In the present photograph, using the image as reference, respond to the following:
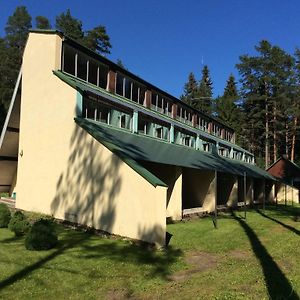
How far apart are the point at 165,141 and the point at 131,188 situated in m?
11.7

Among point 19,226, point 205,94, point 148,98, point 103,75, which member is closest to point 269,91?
point 205,94

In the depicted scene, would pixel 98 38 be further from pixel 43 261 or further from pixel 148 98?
pixel 43 261

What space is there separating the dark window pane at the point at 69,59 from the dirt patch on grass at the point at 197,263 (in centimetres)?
1286

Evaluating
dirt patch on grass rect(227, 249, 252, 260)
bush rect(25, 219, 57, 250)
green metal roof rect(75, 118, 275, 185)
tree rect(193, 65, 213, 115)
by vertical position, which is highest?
tree rect(193, 65, 213, 115)

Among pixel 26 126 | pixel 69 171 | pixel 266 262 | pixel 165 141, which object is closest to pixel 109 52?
pixel 165 141

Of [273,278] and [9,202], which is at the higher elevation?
[9,202]

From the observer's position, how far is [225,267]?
10414 mm

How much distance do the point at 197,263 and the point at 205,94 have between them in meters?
79.3

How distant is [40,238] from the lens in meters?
11.8

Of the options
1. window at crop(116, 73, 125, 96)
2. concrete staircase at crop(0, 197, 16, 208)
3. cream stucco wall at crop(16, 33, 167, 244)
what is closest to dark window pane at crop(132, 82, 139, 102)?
window at crop(116, 73, 125, 96)

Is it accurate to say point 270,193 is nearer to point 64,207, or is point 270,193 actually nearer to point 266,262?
point 64,207

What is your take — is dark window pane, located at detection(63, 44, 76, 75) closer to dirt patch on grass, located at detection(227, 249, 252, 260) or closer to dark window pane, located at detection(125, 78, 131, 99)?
dark window pane, located at detection(125, 78, 131, 99)

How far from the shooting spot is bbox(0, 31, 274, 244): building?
14.2 m

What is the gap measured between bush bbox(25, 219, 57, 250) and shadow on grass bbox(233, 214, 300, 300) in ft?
20.5
